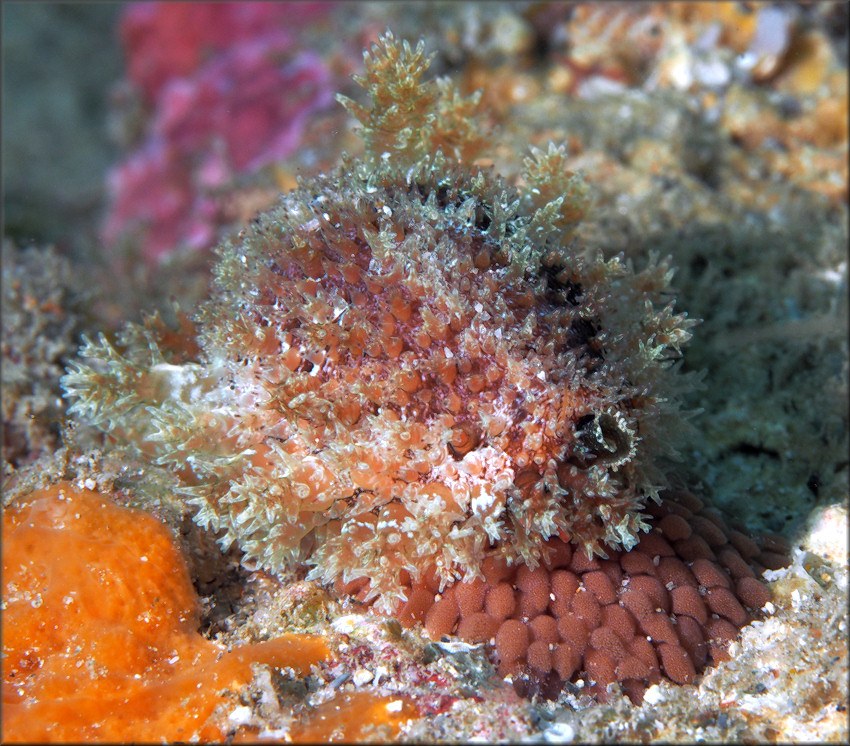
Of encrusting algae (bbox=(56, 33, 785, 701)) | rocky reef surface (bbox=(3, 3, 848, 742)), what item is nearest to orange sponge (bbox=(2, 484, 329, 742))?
rocky reef surface (bbox=(3, 3, 848, 742))

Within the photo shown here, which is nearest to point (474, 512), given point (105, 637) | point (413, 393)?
point (413, 393)

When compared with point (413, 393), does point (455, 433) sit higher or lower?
lower

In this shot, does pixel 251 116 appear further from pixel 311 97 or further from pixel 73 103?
pixel 73 103

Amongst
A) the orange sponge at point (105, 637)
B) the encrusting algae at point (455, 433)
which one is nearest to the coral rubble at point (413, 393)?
the encrusting algae at point (455, 433)

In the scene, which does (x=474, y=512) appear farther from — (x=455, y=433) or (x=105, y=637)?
(x=105, y=637)

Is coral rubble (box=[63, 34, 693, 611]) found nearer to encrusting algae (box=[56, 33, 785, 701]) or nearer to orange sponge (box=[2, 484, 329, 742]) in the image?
encrusting algae (box=[56, 33, 785, 701])

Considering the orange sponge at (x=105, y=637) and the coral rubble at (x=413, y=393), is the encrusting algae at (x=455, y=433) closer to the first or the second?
the coral rubble at (x=413, y=393)

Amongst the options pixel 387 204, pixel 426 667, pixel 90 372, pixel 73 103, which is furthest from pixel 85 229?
pixel 426 667
